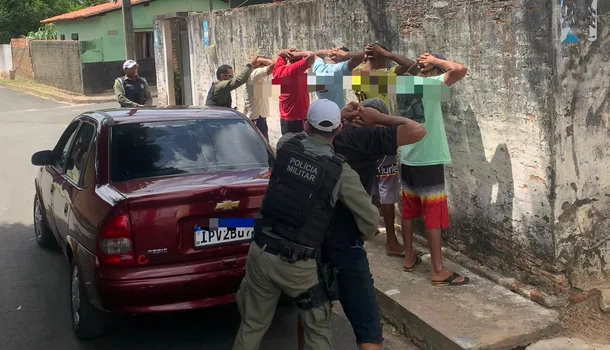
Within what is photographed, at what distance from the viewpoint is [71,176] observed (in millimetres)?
5281

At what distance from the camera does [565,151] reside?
4445mm

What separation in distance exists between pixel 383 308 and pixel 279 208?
6.22 ft

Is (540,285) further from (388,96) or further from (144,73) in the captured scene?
(144,73)

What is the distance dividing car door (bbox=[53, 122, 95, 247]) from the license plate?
124 cm

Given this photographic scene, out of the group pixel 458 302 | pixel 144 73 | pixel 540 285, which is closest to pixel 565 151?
pixel 540 285

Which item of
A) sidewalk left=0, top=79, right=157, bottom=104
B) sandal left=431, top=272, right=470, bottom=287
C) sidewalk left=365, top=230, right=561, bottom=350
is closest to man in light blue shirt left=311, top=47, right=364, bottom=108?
sidewalk left=365, top=230, right=561, bottom=350

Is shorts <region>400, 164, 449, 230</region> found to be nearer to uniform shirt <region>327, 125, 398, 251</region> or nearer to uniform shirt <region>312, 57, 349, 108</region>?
uniform shirt <region>327, 125, 398, 251</region>

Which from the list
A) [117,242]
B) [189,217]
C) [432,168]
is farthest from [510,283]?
[117,242]

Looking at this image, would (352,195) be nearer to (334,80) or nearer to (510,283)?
(510,283)

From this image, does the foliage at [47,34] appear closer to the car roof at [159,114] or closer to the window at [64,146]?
the window at [64,146]

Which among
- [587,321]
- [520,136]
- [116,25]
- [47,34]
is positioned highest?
[47,34]

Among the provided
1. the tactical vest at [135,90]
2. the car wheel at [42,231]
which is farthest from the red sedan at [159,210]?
the tactical vest at [135,90]

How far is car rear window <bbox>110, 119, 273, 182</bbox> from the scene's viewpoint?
15.6 feet

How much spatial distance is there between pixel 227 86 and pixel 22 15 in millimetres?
35501
